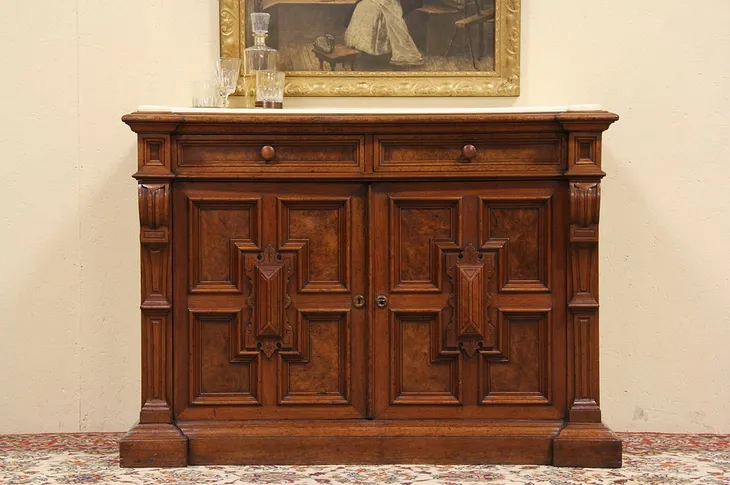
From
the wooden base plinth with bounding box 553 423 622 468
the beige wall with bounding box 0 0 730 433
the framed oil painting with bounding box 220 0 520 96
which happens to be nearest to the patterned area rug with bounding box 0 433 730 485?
the wooden base plinth with bounding box 553 423 622 468

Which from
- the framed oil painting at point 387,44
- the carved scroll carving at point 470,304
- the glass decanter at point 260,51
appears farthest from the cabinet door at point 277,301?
the framed oil painting at point 387,44

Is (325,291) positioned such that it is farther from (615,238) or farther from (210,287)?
(615,238)

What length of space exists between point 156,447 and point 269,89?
54.8 inches

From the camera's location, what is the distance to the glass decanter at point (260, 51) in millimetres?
3520

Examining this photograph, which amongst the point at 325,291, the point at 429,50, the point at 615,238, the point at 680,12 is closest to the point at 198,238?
the point at 325,291

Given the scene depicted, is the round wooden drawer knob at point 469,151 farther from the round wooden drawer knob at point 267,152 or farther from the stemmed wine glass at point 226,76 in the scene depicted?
the stemmed wine glass at point 226,76

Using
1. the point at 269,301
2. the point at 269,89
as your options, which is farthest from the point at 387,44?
the point at 269,301

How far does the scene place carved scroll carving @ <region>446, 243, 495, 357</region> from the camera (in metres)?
3.09

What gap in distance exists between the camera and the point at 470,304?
3.09 meters

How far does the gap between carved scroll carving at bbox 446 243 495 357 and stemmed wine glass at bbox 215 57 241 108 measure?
3.80ft

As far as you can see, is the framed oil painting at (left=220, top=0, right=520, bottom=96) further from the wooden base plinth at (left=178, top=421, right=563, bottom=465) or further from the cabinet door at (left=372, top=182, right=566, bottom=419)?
the wooden base plinth at (left=178, top=421, right=563, bottom=465)

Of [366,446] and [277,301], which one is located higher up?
[277,301]

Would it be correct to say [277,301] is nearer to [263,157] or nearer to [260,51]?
[263,157]

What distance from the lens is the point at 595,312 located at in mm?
3104
